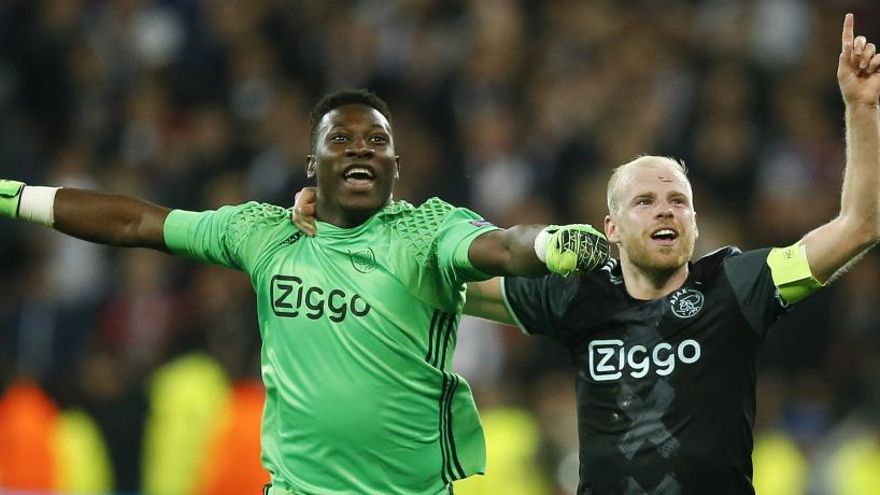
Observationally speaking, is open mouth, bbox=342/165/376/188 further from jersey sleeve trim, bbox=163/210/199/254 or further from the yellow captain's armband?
the yellow captain's armband

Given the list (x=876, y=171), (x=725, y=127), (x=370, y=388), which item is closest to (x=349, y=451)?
(x=370, y=388)

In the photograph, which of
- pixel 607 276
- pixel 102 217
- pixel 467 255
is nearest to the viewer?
pixel 467 255

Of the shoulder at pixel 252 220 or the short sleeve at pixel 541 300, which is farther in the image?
the short sleeve at pixel 541 300

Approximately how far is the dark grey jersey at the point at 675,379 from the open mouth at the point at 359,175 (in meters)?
0.76

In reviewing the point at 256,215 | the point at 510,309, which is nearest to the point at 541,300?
the point at 510,309

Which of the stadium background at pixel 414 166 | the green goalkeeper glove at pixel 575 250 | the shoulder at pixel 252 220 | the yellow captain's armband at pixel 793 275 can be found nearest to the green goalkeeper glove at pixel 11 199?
the shoulder at pixel 252 220

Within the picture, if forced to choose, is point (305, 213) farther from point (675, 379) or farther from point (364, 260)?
point (675, 379)

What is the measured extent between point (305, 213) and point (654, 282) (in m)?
1.08

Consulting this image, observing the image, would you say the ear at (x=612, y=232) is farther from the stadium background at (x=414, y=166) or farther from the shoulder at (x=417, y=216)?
the stadium background at (x=414, y=166)

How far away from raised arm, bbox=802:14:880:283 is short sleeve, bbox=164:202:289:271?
1634 mm

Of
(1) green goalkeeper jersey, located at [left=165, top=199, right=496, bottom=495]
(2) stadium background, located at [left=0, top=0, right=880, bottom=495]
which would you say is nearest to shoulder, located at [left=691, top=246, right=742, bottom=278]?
(1) green goalkeeper jersey, located at [left=165, top=199, right=496, bottom=495]

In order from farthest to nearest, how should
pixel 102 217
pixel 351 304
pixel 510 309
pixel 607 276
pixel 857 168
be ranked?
pixel 510 309
pixel 607 276
pixel 102 217
pixel 351 304
pixel 857 168

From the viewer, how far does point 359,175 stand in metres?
5.25

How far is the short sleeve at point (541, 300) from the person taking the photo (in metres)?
5.48
